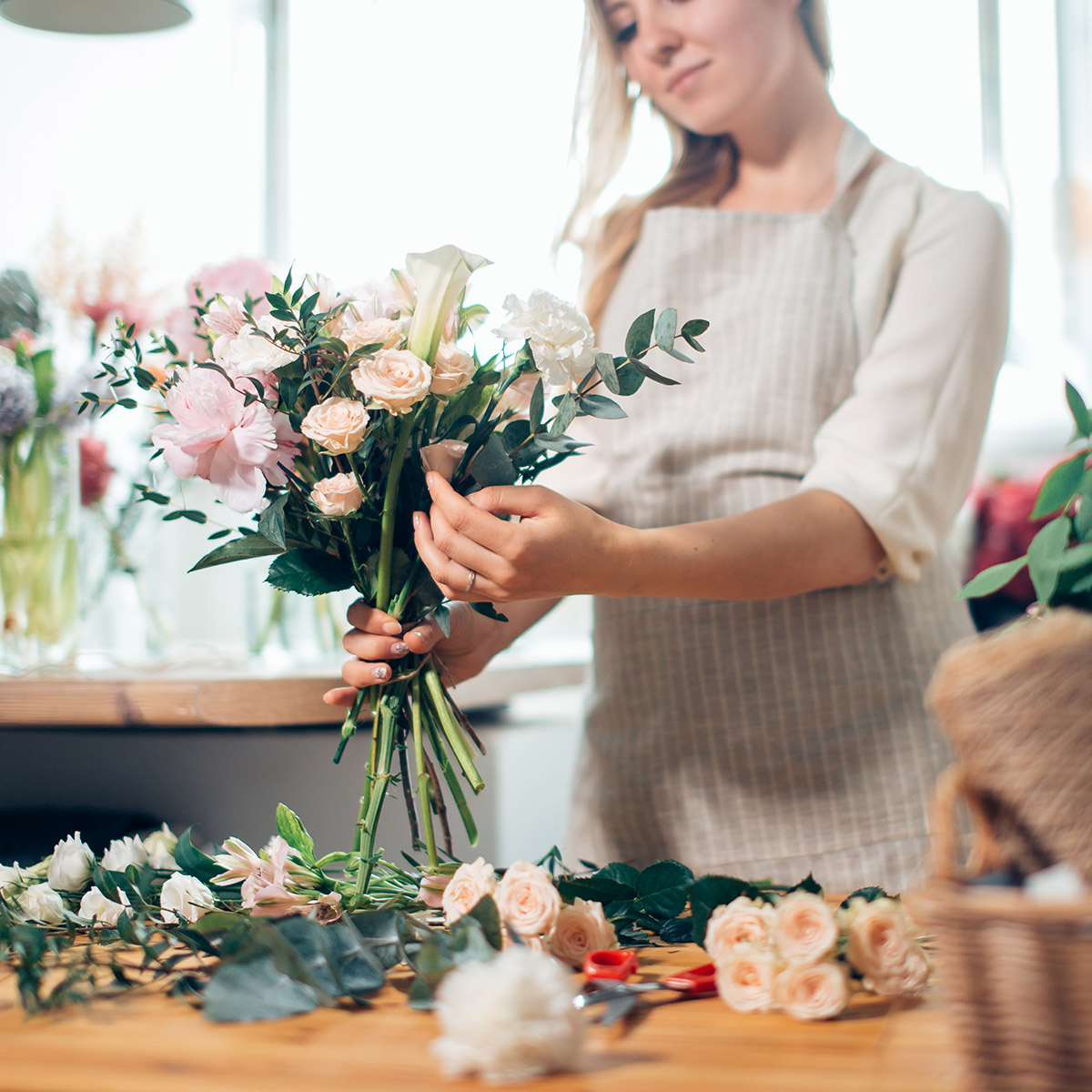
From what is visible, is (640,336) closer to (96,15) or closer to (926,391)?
(926,391)

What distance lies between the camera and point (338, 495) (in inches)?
27.8

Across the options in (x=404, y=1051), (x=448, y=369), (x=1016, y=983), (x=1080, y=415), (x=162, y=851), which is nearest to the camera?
(x=1016, y=983)

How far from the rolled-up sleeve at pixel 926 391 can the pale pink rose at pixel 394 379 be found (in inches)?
17.2

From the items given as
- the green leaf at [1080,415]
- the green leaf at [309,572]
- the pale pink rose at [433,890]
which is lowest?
the pale pink rose at [433,890]

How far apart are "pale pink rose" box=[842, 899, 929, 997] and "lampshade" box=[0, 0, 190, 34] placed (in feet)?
4.62

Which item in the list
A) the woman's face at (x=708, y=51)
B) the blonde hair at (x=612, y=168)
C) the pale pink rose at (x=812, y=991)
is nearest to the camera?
the pale pink rose at (x=812, y=991)

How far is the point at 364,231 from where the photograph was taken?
2982 millimetres

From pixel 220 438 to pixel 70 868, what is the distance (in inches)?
13.0

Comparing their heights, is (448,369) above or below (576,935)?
above

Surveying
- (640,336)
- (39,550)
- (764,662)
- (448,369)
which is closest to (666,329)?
(640,336)

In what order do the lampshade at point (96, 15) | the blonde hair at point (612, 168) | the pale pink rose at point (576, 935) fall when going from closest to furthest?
the pale pink rose at point (576, 935) < the blonde hair at point (612, 168) < the lampshade at point (96, 15)

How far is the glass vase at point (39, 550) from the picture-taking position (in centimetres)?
132

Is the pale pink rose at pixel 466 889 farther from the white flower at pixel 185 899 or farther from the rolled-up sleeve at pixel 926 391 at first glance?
the rolled-up sleeve at pixel 926 391

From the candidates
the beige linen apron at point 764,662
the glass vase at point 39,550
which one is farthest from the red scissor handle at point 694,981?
the glass vase at point 39,550
